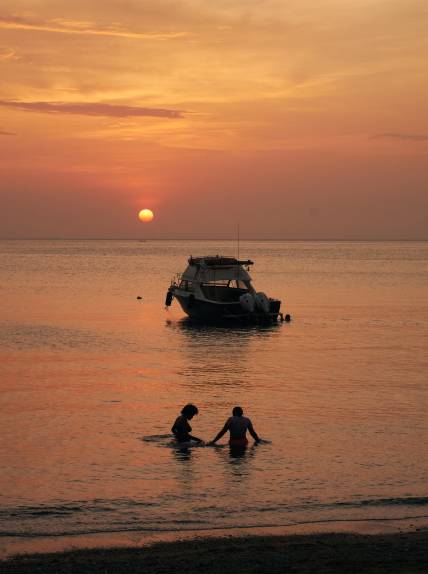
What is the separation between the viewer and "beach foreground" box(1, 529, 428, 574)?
41.9 ft

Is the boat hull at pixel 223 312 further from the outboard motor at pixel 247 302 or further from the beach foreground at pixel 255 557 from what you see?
the beach foreground at pixel 255 557

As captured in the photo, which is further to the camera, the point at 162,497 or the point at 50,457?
the point at 50,457

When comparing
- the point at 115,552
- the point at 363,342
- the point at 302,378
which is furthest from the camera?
the point at 363,342

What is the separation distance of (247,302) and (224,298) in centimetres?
392

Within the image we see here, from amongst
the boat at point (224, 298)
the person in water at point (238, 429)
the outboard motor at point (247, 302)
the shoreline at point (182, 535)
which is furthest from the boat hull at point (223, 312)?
the shoreline at point (182, 535)

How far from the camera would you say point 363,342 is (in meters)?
48.8

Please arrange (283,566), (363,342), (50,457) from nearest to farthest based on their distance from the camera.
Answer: (283,566), (50,457), (363,342)

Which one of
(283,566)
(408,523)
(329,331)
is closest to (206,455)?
(408,523)

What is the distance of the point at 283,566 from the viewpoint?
507 inches

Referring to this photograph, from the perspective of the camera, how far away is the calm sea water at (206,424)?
17484 mm

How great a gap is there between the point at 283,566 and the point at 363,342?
3684cm

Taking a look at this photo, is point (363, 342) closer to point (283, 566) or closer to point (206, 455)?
point (206, 455)

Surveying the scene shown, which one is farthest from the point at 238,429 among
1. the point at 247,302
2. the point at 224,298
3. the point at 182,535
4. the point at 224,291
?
the point at 224,291

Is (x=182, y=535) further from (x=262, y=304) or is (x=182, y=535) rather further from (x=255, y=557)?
(x=262, y=304)
